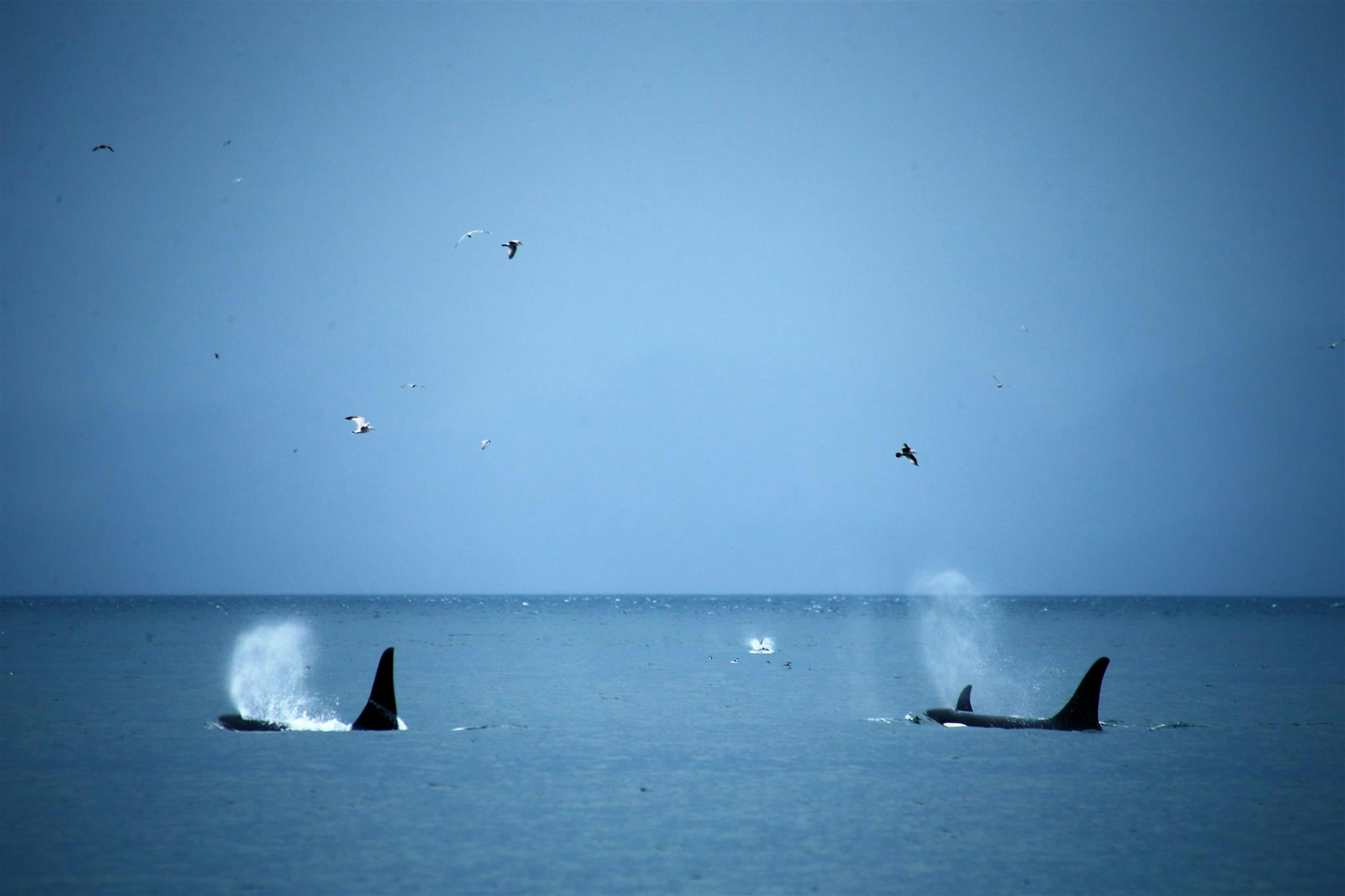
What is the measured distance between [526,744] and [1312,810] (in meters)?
19.7

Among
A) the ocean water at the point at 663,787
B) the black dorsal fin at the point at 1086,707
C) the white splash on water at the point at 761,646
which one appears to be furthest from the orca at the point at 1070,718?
the white splash on water at the point at 761,646

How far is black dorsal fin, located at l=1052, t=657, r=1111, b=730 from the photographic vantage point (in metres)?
35.8

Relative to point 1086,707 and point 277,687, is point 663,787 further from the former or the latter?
point 277,687

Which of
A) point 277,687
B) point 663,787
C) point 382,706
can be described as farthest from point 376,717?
point 277,687

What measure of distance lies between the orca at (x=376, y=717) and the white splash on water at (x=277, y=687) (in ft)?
1.54

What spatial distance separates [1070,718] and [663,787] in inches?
676

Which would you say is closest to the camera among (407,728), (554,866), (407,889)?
(407,889)

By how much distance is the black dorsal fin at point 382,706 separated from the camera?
34562 millimetres

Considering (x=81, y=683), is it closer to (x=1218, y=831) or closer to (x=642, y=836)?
(x=642, y=836)

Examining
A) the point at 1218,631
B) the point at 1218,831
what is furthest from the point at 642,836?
the point at 1218,631

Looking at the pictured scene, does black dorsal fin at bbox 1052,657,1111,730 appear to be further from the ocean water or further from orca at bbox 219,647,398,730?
orca at bbox 219,647,398,730

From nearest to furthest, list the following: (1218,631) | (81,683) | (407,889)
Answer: (407,889)
(81,683)
(1218,631)

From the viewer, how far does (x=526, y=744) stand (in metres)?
31.7

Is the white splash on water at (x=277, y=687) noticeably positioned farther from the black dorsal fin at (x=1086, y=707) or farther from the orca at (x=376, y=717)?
the black dorsal fin at (x=1086, y=707)
